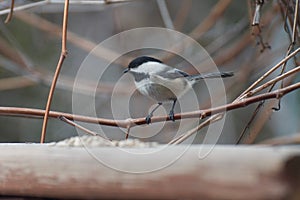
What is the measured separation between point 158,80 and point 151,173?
2.59 ft

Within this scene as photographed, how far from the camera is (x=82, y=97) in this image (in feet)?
6.39

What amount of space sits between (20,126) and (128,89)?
3.30 ft

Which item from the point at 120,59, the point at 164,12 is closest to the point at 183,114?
the point at 164,12

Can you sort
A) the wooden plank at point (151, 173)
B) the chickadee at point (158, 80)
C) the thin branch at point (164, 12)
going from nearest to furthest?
the wooden plank at point (151, 173), the chickadee at point (158, 80), the thin branch at point (164, 12)

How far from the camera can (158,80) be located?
1.20 metres

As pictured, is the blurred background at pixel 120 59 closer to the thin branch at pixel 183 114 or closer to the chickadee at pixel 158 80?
the chickadee at pixel 158 80

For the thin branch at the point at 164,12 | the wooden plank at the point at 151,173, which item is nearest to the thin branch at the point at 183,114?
the wooden plank at the point at 151,173

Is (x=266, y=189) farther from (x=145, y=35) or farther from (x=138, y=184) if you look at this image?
(x=145, y=35)

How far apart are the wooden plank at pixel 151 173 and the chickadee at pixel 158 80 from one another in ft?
2.15

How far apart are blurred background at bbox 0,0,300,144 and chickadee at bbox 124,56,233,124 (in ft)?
1.15

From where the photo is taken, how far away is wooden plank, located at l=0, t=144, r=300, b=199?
0.36 m

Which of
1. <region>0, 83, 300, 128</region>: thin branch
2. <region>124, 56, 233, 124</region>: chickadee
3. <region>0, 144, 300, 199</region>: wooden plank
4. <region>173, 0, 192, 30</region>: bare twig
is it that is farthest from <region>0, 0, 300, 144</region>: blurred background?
<region>0, 144, 300, 199</region>: wooden plank

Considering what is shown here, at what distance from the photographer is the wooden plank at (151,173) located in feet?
1.20

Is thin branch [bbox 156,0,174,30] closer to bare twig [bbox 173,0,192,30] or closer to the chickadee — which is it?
bare twig [bbox 173,0,192,30]
